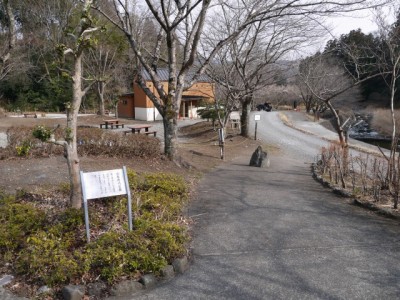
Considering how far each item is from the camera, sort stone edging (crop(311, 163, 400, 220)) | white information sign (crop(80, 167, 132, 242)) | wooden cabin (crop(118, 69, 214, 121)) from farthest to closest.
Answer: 1. wooden cabin (crop(118, 69, 214, 121))
2. stone edging (crop(311, 163, 400, 220))
3. white information sign (crop(80, 167, 132, 242))

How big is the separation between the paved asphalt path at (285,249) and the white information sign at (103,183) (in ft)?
4.09

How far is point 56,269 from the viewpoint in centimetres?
342

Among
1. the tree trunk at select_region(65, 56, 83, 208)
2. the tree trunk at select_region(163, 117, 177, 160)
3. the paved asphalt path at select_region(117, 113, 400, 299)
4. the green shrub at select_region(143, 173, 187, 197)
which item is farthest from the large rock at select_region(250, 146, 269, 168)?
the tree trunk at select_region(65, 56, 83, 208)

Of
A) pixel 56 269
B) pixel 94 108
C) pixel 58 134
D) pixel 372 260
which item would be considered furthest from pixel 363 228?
pixel 94 108

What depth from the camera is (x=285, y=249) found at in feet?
14.4

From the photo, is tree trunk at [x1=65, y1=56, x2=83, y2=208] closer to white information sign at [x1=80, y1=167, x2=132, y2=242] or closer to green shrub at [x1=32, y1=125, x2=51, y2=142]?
green shrub at [x1=32, y1=125, x2=51, y2=142]

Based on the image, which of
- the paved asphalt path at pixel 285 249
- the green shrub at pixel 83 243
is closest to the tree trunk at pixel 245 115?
the paved asphalt path at pixel 285 249

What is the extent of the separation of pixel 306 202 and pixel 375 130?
31423mm

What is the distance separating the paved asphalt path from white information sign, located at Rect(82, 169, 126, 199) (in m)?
1.25

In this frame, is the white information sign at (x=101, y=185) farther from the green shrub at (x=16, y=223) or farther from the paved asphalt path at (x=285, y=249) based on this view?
the paved asphalt path at (x=285, y=249)

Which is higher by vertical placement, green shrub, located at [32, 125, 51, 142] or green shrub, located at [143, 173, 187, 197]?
green shrub, located at [32, 125, 51, 142]

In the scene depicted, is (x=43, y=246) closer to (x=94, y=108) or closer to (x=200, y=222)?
(x=200, y=222)

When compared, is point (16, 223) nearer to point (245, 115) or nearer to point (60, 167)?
point (60, 167)

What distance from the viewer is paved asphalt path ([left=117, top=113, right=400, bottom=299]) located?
343cm
